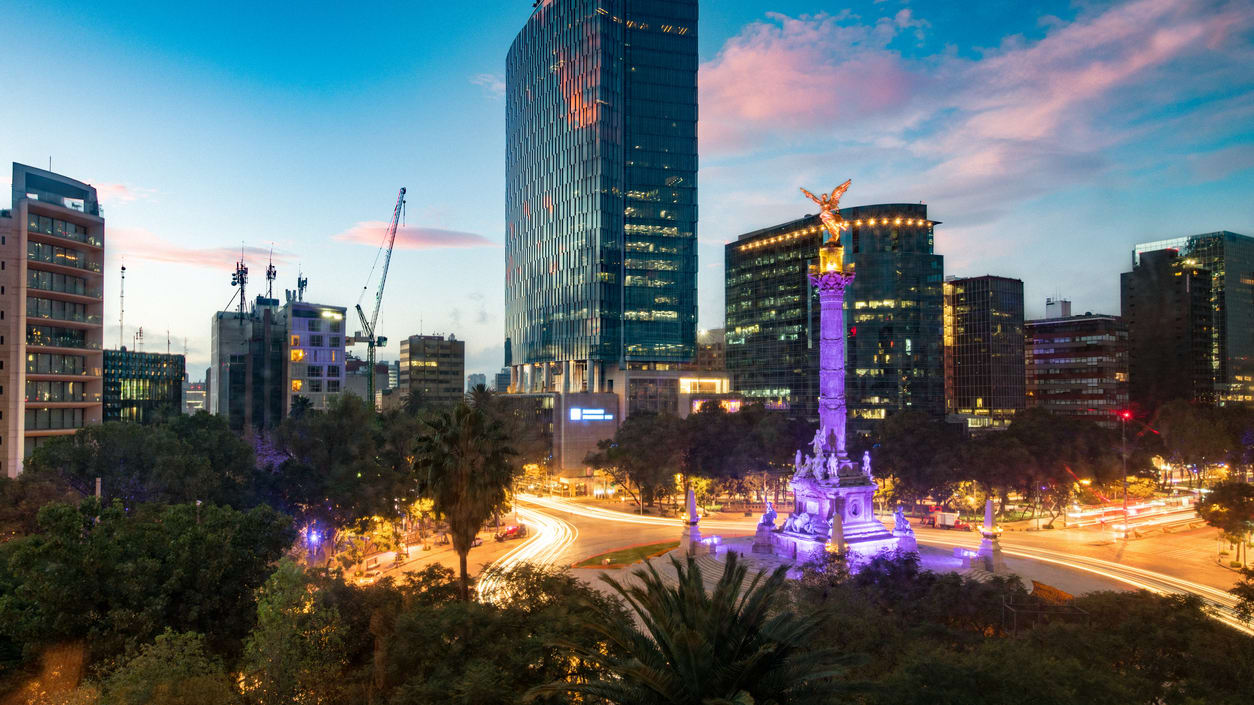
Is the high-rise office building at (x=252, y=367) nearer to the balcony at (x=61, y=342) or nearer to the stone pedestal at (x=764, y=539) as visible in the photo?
the balcony at (x=61, y=342)

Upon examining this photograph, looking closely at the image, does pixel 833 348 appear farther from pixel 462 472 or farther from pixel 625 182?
pixel 625 182

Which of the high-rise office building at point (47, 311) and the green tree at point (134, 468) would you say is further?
the high-rise office building at point (47, 311)

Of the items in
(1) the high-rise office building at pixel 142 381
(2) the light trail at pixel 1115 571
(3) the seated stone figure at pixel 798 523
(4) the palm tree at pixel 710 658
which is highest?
(1) the high-rise office building at pixel 142 381

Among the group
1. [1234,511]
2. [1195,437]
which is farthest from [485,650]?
[1195,437]

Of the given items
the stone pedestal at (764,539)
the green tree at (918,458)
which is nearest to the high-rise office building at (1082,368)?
the green tree at (918,458)

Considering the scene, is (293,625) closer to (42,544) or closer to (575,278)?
(42,544)

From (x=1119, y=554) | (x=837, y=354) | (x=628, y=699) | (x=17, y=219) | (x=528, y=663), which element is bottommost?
(x=1119, y=554)

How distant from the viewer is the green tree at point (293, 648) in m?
22.5

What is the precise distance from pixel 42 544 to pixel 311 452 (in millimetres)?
31260

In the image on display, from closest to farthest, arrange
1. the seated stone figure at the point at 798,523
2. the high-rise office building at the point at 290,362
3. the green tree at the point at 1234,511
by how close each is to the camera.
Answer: the green tree at the point at 1234,511 → the seated stone figure at the point at 798,523 → the high-rise office building at the point at 290,362

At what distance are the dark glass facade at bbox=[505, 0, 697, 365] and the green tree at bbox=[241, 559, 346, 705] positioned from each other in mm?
106491

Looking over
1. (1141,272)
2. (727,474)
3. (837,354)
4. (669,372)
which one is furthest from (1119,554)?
(1141,272)

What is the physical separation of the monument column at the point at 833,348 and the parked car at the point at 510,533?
1259 inches

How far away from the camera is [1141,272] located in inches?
7136
